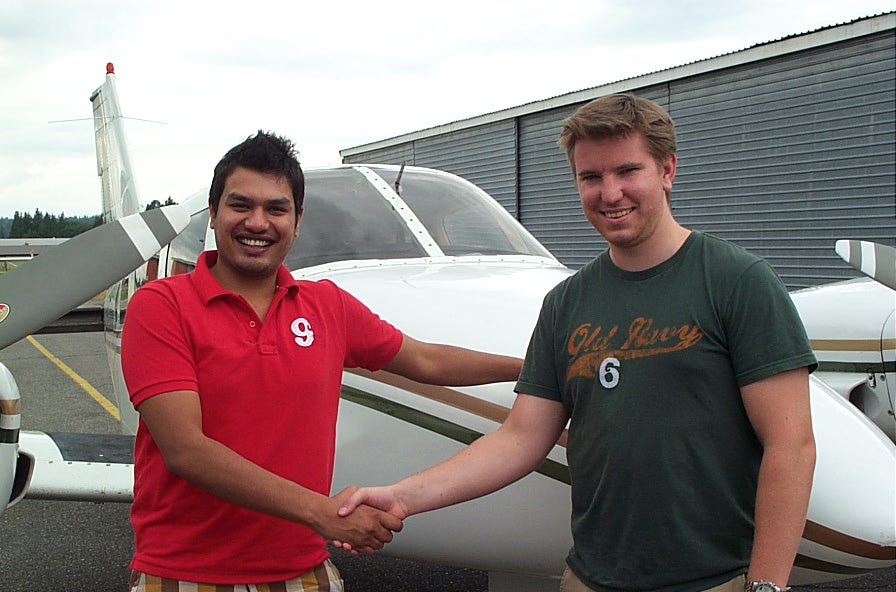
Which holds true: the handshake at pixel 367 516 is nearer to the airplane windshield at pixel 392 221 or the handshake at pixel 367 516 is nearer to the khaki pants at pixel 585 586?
the khaki pants at pixel 585 586

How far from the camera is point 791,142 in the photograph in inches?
495

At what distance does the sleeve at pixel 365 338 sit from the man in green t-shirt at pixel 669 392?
2.22 ft

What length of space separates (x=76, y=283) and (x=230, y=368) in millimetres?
1368

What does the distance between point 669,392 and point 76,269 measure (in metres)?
2.26

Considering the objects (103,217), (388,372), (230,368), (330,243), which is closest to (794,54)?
Answer: (103,217)

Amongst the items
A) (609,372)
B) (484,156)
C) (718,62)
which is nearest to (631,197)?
(609,372)

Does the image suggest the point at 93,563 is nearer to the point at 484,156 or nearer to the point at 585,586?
the point at 585,586

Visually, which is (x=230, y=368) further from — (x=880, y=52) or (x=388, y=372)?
(x=880, y=52)

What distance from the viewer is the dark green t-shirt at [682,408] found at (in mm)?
1867

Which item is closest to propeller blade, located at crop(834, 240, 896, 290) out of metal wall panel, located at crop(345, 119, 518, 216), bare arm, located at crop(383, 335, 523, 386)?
bare arm, located at crop(383, 335, 523, 386)

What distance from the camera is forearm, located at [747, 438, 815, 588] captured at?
178cm

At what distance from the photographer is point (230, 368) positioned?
214cm

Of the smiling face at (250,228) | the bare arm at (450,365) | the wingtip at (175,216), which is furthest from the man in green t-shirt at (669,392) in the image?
the wingtip at (175,216)

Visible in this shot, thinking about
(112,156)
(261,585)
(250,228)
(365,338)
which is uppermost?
(112,156)
